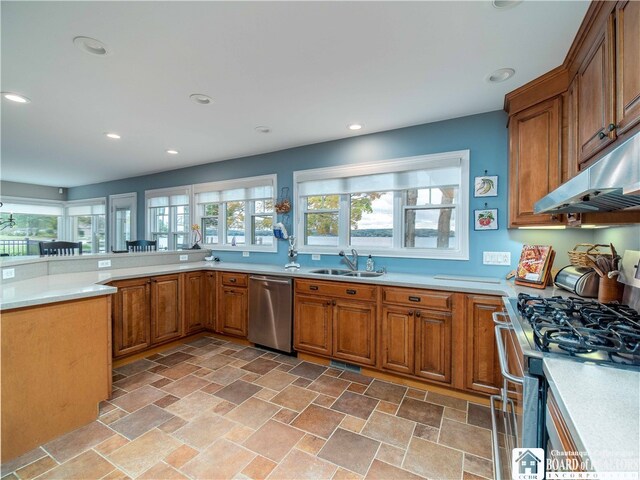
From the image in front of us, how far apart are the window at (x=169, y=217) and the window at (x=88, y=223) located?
5.95 ft

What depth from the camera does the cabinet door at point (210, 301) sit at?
3.65 m

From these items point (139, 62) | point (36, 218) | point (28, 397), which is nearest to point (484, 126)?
point (139, 62)

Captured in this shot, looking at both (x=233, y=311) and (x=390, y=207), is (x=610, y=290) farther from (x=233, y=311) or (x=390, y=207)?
(x=233, y=311)

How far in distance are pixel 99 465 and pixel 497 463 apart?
2.27 meters

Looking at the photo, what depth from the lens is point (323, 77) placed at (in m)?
2.14

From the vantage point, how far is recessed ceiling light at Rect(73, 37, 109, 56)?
1732 mm

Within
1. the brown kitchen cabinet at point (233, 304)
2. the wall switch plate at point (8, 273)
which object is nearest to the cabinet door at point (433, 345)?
the brown kitchen cabinet at point (233, 304)

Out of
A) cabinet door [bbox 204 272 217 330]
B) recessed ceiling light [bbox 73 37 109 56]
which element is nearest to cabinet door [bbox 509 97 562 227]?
recessed ceiling light [bbox 73 37 109 56]

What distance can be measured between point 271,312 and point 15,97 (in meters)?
3.03

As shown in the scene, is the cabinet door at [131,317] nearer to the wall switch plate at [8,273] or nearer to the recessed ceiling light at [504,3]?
the wall switch plate at [8,273]

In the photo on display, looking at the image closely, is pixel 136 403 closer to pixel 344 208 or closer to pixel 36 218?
pixel 344 208

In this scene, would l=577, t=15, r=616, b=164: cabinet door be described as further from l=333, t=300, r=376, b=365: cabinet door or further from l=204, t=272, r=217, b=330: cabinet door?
l=204, t=272, r=217, b=330: cabinet door

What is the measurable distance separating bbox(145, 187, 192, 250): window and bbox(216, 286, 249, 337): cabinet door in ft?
6.58

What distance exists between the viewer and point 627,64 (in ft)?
3.98
